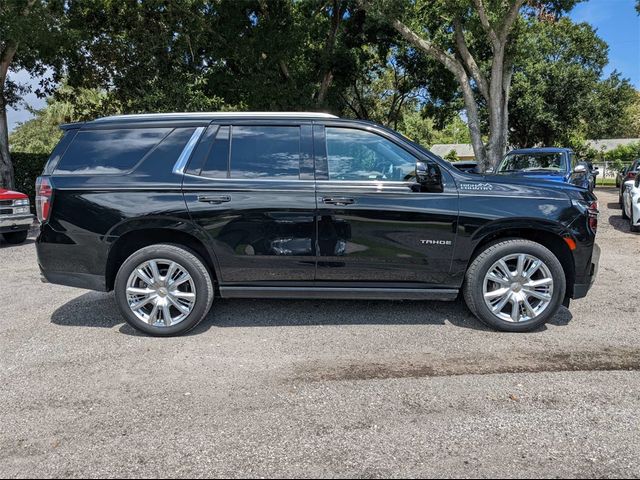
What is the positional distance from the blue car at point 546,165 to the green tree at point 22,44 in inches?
499

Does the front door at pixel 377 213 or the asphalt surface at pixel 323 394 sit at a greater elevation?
the front door at pixel 377 213

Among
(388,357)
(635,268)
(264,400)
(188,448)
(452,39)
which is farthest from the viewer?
(452,39)

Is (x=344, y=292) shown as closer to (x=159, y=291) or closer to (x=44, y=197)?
(x=159, y=291)

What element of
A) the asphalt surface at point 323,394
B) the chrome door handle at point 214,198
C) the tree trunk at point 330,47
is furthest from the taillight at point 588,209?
the tree trunk at point 330,47

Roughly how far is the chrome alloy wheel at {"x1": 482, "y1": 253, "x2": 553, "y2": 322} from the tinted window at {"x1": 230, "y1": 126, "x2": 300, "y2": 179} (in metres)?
2.08

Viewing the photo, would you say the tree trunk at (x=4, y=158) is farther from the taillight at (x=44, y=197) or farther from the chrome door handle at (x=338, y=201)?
the chrome door handle at (x=338, y=201)

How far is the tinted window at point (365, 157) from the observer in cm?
441

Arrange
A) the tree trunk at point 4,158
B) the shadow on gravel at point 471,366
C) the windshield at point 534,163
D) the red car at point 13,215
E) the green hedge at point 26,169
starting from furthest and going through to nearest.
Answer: the green hedge at point 26,169
the tree trunk at point 4,158
the windshield at point 534,163
the red car at point 13,215
the shadow on gravel at point 471,366

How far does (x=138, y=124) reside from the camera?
14.8 ft

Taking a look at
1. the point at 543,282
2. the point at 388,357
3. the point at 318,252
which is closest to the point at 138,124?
the point at 318,252

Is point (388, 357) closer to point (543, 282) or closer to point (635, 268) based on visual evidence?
point (543, 282)

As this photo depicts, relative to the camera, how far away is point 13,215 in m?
9.59

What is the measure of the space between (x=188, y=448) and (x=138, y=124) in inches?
121

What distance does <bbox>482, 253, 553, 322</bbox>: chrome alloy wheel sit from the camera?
172 inches
